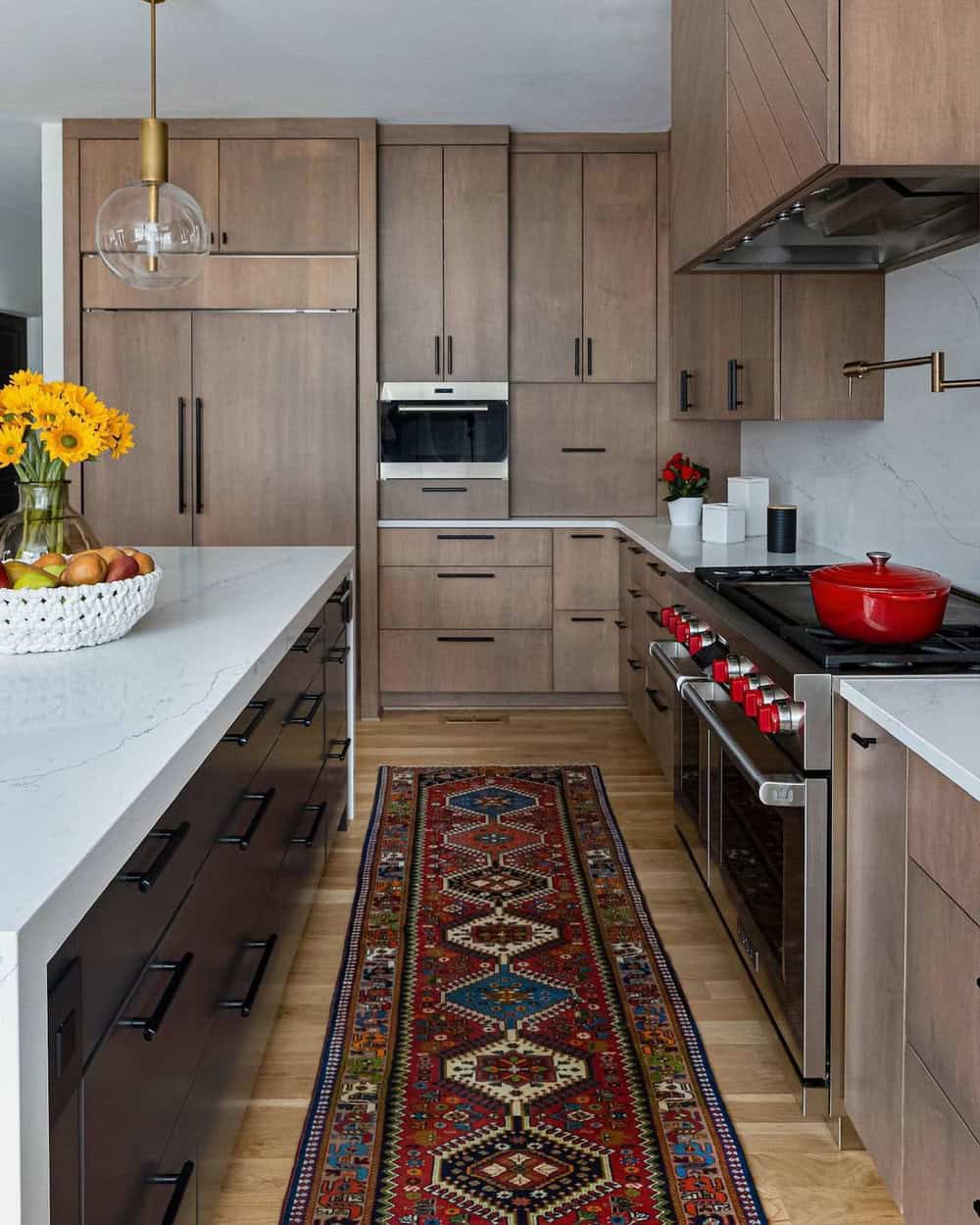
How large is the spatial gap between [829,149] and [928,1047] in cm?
150

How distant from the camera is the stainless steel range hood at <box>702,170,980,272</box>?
7.82 ft

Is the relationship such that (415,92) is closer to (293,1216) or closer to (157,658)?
(157,658)

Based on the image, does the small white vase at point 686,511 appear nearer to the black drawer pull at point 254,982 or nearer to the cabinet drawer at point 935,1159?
the black drawer pull at point 254,982

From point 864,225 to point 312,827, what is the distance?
78.2 inches

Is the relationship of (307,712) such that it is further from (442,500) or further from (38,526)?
(442,500)

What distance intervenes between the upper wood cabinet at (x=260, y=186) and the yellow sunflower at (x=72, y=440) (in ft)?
10.8

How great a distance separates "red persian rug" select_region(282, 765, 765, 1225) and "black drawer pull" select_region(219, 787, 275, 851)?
58 centimetres

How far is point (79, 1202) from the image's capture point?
3.75 feet

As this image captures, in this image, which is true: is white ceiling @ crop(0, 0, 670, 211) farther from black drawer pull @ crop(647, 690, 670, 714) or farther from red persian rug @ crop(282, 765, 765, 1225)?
red persian rug @ crop(282, 765, 765, 1225)

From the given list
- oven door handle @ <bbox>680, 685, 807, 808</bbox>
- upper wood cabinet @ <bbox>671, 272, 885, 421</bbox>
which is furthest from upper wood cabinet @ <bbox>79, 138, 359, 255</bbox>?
oven door handle @ <bbox>680, 685, 807, 808</bbox>

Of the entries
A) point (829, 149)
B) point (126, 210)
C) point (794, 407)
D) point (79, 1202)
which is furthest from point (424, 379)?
point (79, 1202)

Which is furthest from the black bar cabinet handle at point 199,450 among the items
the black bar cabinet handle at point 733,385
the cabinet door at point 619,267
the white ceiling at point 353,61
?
the black bar cabinet handle at point 733,385

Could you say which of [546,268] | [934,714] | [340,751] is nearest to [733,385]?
[546,268]

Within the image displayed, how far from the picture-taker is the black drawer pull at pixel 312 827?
111 inches
